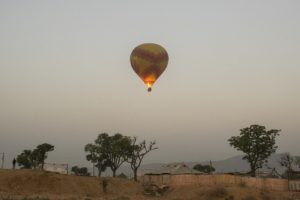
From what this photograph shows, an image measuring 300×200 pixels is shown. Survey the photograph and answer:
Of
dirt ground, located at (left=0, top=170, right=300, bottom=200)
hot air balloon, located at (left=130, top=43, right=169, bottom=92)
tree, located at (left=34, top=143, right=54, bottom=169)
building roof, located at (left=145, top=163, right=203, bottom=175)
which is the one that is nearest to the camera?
hot air balloon, located at (left=130, top=43, right=169, bottom=92)

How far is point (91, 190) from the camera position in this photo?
5684 centimetres

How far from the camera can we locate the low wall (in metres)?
60.5

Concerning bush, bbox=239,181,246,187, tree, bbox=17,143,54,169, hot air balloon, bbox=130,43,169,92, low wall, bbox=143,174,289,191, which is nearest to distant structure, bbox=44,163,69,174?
tree, bbox=17,143,54,169

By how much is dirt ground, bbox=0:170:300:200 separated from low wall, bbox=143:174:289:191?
73.0 inches

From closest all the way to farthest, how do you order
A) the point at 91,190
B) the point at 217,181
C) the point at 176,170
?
the point at 91,190
the point at 217,181
the point at 176,170

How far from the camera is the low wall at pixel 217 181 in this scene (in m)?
60.5

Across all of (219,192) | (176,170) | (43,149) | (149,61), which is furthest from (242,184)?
(43,149)

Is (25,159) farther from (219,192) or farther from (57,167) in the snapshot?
(219,192)

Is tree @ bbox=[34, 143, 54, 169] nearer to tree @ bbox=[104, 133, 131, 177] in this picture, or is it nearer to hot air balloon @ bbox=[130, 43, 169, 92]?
tree @ bbox=[104, 133, 131, 177]

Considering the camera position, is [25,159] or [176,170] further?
[25,159]

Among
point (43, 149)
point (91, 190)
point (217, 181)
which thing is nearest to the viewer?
point (91, 190)

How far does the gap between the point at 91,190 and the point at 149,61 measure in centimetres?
2591

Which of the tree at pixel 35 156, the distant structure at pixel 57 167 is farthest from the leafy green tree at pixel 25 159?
the distant structure at pixel 57 167

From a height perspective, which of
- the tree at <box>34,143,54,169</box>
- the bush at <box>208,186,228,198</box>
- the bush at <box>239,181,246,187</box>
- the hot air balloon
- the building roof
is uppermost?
the hot air balloon
